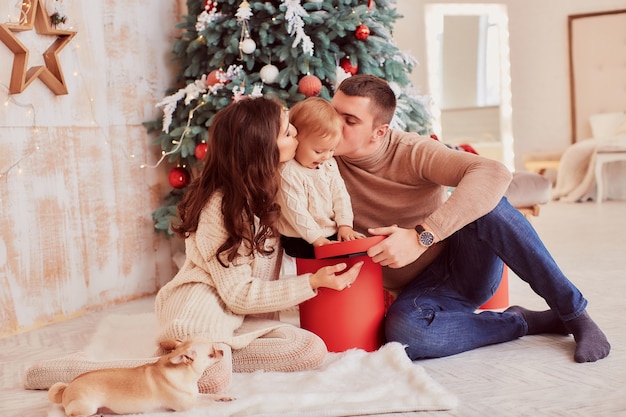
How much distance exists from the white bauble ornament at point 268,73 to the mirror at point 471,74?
4.41 metres

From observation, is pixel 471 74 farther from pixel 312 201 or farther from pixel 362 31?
pixel 312 201

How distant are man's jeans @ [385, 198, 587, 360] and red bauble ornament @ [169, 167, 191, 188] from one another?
1742 millimetres

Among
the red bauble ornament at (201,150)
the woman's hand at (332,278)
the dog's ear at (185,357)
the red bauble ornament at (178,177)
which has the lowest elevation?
the dog's ear at (185,357)

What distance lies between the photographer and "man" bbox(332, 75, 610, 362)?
2123 mm

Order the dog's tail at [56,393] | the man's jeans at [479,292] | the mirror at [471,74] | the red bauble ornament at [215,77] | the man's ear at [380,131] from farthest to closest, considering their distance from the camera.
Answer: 1. the mirror at [471,74]
2. the red bauble ornament at [215,77]
3. the man's ear at [380,131]
4. the man's jeans at [479,292]
5. the dog's tail at [56,393]

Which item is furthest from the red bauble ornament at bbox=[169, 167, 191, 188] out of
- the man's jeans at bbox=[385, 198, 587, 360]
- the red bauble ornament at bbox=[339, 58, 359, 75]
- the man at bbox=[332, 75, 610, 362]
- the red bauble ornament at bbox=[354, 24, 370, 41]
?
the man's jeans at bbox=[385, 198, 587, 360]

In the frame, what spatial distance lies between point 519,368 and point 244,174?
974mm

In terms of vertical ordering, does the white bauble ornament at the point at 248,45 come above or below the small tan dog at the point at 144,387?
above

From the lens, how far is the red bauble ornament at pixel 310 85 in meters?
3.38

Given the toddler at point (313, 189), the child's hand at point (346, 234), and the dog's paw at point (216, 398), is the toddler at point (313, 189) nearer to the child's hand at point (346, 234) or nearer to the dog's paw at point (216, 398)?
the child's hand at point (346, 234)

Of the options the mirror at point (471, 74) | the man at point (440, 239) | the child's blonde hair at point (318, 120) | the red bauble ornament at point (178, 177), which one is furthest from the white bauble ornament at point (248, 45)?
the mirror at point (471, 74)

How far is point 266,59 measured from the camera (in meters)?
3.57

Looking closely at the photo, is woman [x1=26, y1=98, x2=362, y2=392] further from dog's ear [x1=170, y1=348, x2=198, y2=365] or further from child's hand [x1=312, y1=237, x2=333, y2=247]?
dog's ear [x1=170, y1=348, x2=198, y2=365]

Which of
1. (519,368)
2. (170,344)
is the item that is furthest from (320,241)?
(519,368)
